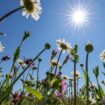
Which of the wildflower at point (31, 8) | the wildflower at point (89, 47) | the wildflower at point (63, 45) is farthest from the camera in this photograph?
the wildflower at point (63, 45)

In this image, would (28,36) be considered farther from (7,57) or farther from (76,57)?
(7,57)

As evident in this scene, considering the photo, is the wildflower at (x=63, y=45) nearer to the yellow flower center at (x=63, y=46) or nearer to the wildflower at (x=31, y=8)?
the yellow flower center at (x=63, y=46)

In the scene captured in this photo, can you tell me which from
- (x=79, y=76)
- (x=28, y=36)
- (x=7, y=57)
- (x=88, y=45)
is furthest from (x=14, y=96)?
(x=7, y=57)

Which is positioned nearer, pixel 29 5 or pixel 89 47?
pixel 29 5

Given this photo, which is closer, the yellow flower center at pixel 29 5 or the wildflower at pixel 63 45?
the yellow flower center at pixel 29 5

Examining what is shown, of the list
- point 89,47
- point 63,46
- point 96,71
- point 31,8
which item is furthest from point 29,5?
point 63,46

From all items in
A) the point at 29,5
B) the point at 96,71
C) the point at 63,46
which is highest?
the point at 63,46

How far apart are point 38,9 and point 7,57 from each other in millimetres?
5288

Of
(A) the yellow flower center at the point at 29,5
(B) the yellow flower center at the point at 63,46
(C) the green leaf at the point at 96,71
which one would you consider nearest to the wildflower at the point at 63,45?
(B) the yellow flower center at the point at 63,46

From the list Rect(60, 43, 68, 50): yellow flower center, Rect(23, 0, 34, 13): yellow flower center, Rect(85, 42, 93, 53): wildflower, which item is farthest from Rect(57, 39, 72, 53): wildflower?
Rect(23, 0, 34, 13): yellow flower center

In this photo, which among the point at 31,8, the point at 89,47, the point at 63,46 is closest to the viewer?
the point at 31,8

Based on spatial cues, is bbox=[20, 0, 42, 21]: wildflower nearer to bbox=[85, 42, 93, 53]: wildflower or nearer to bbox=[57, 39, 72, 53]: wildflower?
bbox=[85, 42, 93, 53]: wildflower

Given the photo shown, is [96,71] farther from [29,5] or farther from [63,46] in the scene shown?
[63,46]

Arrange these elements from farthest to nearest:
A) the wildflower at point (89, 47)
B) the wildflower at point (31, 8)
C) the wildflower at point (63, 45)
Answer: the wildflower at point (63, 45) → the wildflower at point (89, 47) → the wildflower at point (31, 8)
